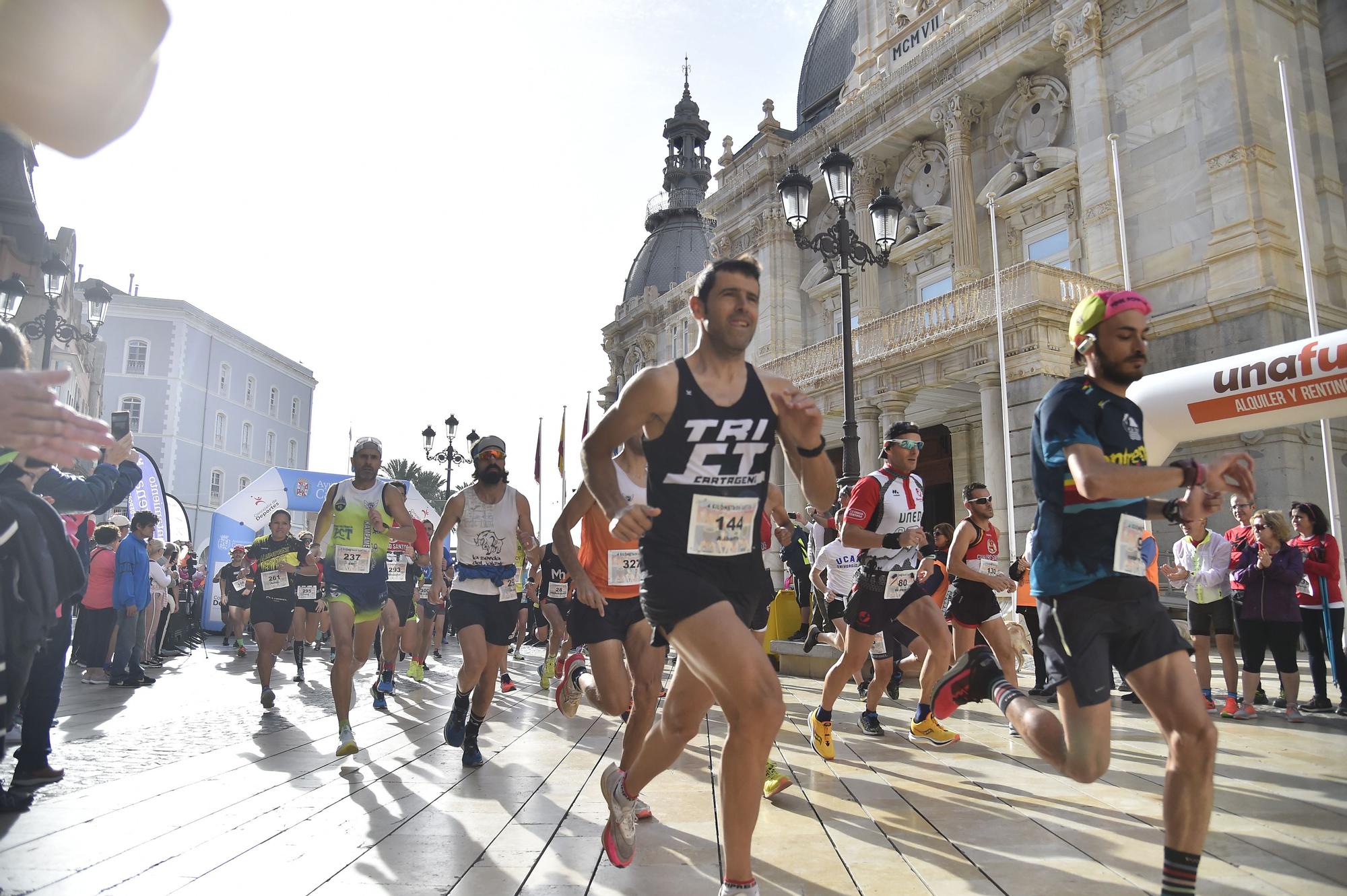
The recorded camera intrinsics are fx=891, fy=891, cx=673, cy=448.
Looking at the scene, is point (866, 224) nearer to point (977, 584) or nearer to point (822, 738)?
point (977, 584)

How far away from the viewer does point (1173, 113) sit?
718 inches

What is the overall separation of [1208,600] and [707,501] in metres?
7.44

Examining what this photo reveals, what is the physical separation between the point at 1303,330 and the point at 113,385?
54.4 meters

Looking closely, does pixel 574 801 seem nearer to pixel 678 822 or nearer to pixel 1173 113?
pixel 678 822

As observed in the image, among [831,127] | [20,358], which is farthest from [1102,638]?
[831,127]

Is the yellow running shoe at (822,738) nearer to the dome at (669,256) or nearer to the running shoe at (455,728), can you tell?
the running shoe at (455,728)

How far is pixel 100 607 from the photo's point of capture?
12.1 metres

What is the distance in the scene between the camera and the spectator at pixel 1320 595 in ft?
27.2

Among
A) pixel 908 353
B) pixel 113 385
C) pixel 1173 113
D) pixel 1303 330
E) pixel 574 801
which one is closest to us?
pixel 574 801

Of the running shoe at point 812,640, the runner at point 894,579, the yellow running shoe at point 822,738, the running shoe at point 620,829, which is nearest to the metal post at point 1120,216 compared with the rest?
the running shoe at point 812,640

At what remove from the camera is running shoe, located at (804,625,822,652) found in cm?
1229

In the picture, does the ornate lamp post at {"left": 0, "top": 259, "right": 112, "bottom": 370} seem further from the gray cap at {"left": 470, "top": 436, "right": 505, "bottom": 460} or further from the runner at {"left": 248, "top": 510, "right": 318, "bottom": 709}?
the gray cap at {"left": 470, "top": 436, "right": 505, "bottom": 460}

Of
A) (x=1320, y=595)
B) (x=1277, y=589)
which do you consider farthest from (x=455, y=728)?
(x=1320, y=595)

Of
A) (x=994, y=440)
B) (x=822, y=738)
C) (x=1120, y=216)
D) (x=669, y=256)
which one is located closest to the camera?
(x=822, y=738)
